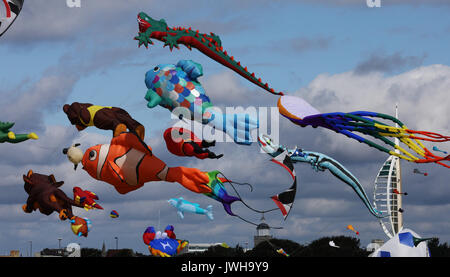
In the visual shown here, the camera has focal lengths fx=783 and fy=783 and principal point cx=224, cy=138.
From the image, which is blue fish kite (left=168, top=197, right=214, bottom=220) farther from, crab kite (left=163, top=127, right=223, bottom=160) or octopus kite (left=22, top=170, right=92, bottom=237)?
octopus kite (left=22, top=170, right=92, bottom=237)

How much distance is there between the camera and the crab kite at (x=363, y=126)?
66.3 feet

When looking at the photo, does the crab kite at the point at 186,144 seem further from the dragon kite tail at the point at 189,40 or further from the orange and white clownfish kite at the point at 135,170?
the dragon kite tail at the point at 189,40

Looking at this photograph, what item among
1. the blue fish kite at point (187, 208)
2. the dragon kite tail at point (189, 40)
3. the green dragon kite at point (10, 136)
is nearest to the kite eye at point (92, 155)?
the green dragon kite at point (10, 136)

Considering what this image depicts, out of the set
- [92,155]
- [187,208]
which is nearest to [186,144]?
[187,208]

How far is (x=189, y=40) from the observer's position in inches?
899

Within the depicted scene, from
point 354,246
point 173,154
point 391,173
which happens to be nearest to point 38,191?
point 173,154

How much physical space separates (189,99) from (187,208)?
10.0ft

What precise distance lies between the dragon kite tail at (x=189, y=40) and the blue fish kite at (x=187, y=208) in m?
4.03

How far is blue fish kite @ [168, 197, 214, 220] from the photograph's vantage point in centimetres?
2177

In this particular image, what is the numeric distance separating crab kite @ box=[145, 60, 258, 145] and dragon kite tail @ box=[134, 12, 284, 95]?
0.60 metres

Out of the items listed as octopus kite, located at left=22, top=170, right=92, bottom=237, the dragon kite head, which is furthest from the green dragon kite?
the dragon kite head

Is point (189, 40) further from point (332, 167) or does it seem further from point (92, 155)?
point (332, 167)

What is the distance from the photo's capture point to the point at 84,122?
22891mm
